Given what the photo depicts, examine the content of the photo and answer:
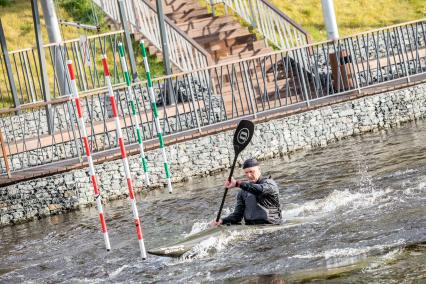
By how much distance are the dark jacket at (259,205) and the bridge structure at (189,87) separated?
12.2ft

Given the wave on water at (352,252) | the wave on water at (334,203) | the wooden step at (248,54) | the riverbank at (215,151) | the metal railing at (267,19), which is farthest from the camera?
the wooden step at (248,54)

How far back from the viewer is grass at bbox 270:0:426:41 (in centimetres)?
3189

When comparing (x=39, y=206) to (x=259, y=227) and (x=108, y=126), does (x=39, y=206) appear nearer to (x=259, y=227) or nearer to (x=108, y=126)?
(x=108, y=126)

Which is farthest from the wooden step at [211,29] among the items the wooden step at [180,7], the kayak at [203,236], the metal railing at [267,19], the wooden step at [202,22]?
the kayak at [203,236]

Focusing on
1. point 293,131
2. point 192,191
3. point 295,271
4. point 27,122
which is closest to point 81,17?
point 27,122

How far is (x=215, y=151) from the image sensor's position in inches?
802

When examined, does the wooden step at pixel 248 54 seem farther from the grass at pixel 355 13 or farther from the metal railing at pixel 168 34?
the grass at pixel 355 13

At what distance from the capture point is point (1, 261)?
14.8 meters

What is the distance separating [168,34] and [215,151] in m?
6.02

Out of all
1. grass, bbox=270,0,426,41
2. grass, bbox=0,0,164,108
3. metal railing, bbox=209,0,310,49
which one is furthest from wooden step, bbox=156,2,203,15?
grass, bbox=270,0,426,41

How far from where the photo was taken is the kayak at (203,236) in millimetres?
12641

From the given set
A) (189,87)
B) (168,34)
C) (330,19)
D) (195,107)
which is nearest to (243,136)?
(195,107)

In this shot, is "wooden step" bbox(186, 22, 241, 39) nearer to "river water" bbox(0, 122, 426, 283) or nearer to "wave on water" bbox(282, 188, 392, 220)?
"river water" bbox(0, 122, 426, 283)

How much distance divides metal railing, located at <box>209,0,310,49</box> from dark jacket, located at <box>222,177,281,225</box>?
12.6m
